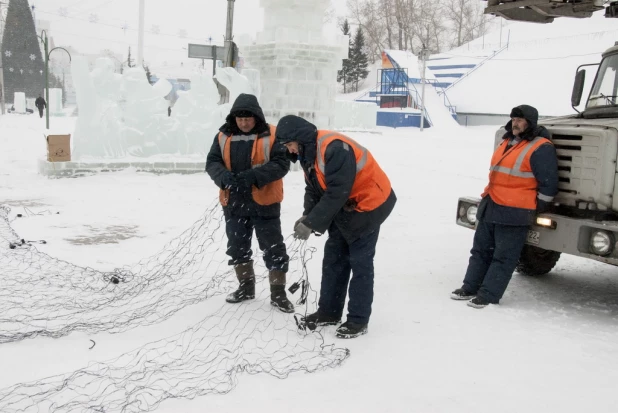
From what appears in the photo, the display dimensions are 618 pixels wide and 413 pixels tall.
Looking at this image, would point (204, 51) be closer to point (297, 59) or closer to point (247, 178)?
point (297, 59)

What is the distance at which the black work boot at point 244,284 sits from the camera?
5.09 metres

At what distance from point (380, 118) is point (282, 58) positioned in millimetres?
22964

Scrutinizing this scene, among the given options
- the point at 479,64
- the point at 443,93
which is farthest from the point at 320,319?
the point at 479,64

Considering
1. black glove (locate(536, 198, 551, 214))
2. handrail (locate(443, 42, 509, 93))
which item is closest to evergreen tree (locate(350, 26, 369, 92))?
handrail (locate(443, 42, 509, 93))

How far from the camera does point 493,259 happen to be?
5.32 m

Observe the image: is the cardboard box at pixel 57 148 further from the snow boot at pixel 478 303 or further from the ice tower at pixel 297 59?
the snow boot at pixel 478 303

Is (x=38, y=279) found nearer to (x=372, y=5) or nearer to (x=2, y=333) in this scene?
(x=2, y=333)

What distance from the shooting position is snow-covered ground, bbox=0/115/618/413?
3.49 metres

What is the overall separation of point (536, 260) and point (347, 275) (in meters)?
2.64

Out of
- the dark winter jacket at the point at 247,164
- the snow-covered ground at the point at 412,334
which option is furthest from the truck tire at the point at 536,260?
the dark winter jacket at the point at 247,164

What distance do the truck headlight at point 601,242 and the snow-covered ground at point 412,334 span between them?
25.6 inches

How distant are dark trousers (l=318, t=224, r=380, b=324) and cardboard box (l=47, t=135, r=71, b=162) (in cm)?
885

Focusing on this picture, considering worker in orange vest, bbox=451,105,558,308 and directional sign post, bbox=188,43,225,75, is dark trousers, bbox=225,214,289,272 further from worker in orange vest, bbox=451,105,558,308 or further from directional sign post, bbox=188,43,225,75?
directional sign post, bbox=188,43,225,75

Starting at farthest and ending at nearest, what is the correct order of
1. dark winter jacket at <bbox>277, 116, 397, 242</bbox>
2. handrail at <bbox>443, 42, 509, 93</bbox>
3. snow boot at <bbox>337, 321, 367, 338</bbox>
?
handrail at <bbox>443, 42, 509, 93</bbox> → snow boot at <bbox>337, 321, 367, 338</bbox> → dark winter jacket at <bbox>277, 116, 397, 242</bbox>
